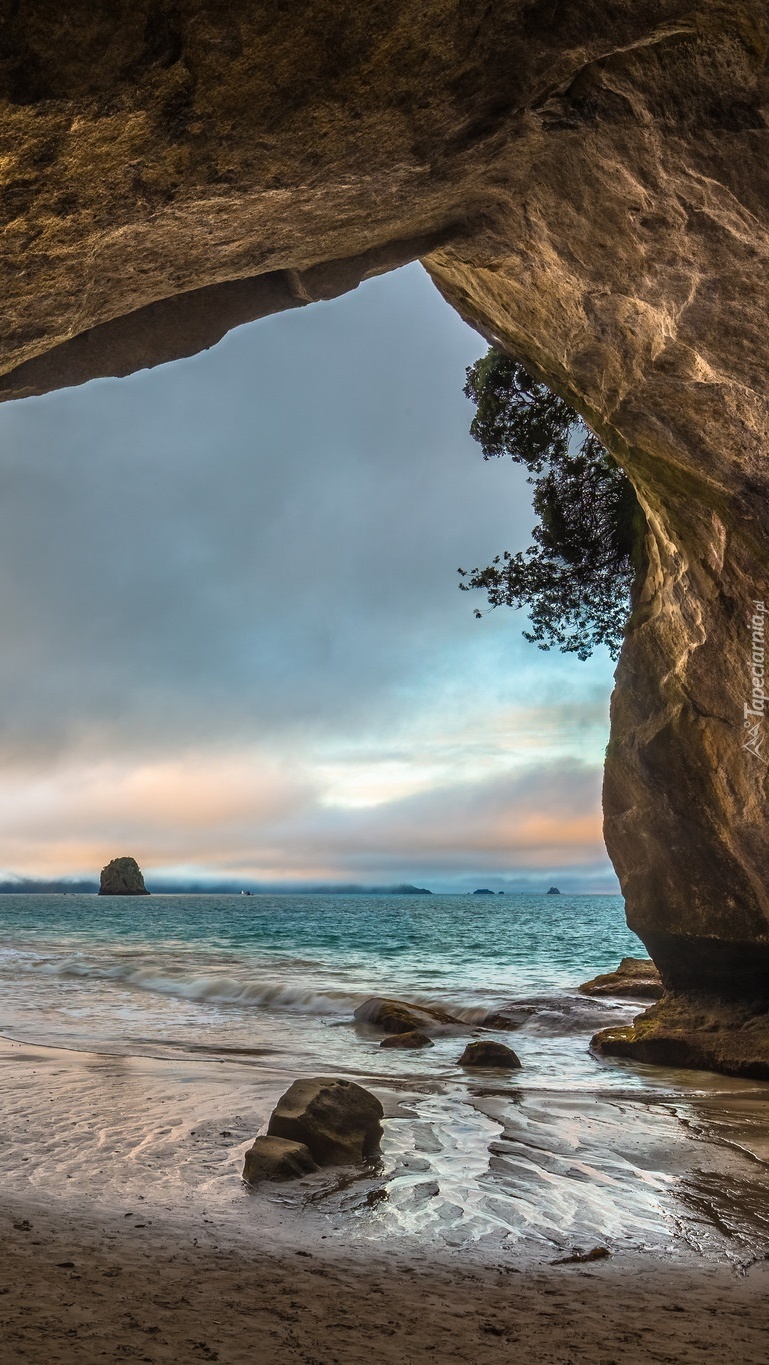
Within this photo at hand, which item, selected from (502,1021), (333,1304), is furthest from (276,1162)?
(502,1021)

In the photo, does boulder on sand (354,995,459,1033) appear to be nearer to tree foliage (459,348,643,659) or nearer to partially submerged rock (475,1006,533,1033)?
partially submerged rock (475,1006,533,1033)

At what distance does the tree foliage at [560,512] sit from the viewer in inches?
535

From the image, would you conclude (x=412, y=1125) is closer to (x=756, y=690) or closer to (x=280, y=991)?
(x=756, y=690)

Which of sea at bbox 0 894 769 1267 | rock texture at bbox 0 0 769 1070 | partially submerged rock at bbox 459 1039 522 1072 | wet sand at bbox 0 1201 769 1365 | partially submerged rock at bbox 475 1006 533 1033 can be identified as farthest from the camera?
partially submerged rock at bbox 475 1006 533 1033

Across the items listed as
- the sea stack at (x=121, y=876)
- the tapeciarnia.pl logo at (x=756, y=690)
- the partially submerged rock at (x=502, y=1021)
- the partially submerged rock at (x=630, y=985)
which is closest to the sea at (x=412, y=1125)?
the partially submerged rock at (x=502, y=1021)

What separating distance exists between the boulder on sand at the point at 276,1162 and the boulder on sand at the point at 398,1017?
323 inches

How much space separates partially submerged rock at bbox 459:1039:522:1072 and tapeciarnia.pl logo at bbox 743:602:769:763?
5.02 m

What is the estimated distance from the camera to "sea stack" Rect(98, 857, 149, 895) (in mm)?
146750

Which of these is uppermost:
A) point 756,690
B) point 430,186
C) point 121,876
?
point 430,186

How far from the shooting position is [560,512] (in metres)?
14.2

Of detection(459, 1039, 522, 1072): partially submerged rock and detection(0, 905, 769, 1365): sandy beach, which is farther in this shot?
detection(459, 1039, 522, 1072): partially submerged rock

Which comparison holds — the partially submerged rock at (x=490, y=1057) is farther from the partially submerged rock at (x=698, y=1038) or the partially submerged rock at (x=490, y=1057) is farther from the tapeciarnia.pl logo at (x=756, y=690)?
the tapeciarnia.pl logo at (x=756, y=690)

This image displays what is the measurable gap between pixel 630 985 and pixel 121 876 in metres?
140

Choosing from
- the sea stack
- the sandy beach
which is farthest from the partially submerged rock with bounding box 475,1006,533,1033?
the sea stack
